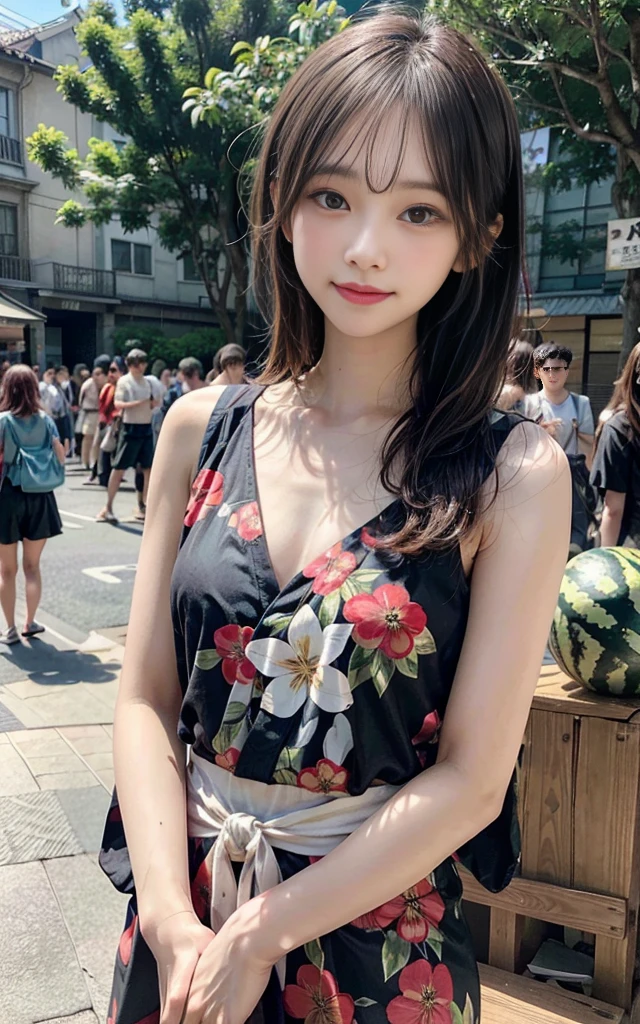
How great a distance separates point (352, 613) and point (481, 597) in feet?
0.52

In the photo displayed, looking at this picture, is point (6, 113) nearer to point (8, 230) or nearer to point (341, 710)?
point (8, 230)

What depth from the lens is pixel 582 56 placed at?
8.05 meters

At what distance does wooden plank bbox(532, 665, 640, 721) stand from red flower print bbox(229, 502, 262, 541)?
96cm

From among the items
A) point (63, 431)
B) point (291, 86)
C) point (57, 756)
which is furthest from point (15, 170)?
point (291, 86)

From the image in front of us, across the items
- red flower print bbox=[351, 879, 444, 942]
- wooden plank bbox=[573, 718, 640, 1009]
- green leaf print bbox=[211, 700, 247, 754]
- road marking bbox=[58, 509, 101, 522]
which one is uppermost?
green leaf print bbox=[211, 700, 247, 754]

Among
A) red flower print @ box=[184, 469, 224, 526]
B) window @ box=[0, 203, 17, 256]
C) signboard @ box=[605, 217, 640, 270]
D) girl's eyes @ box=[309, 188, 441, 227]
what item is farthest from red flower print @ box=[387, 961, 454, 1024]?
window @ box=[0, 203, 17, 256]

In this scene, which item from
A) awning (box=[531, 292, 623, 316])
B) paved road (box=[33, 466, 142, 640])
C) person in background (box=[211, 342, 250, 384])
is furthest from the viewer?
awning (box=[531, 292, 623, 316])

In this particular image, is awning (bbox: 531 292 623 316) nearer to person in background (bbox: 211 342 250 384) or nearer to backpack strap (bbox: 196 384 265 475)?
person in background (bbox: 211 342 250 384)

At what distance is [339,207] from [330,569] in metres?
0.46

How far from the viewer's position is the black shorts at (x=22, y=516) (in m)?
5.32

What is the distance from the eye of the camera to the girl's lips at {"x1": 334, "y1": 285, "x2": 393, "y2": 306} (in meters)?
1.10

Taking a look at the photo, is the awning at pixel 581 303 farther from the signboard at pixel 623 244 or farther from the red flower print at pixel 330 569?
the red flower print at pixel 330 569

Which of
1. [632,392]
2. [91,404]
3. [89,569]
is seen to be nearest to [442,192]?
[632,392]

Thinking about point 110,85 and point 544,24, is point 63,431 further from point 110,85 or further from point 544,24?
point 544,24
